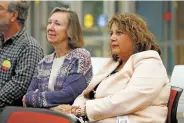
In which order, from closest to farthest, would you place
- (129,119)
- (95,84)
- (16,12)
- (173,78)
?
(129,119) < (95,84) < (173,78) < (16,12)

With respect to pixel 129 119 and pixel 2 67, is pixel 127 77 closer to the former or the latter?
pixel 129 119

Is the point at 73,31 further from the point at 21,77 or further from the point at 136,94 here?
the point at 136,94

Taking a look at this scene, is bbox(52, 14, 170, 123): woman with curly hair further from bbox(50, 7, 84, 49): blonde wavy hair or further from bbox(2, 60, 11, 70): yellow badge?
bbox(2, 60, 11, 70): yellow badge

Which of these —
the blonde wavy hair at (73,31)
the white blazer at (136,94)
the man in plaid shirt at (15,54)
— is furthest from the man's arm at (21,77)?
the white blazer at (136,94)

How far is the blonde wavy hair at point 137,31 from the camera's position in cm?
319

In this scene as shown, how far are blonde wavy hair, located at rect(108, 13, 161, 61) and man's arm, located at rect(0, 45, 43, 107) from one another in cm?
84

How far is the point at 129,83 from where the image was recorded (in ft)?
10.1

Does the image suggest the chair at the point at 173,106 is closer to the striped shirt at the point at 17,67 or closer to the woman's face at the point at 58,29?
the woman's face at the point at 58,29

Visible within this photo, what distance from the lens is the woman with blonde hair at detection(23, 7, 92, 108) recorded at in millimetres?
3479

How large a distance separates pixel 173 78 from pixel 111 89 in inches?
25.2

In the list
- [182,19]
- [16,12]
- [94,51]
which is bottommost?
[94,51]

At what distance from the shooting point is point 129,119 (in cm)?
302

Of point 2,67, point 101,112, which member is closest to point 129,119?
point 101,112

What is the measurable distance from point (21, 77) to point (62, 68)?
1.26ft
